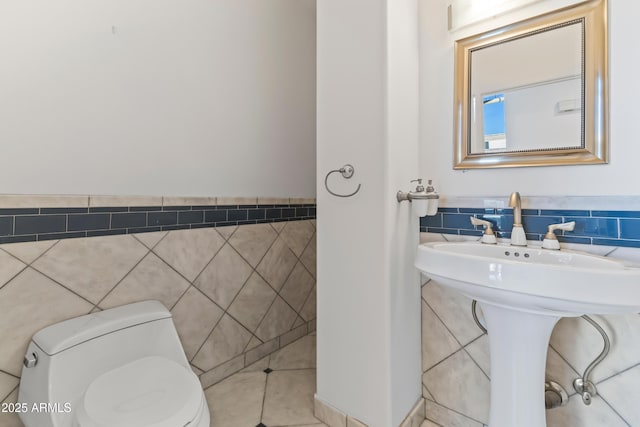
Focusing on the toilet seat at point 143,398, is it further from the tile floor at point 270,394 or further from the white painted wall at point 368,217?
the white painted wall at point 368,217

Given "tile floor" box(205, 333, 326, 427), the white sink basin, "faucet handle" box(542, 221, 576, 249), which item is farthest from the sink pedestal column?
"tile floor" box(205, 333, 326, 427)

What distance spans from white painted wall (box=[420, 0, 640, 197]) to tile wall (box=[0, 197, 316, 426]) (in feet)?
3.44

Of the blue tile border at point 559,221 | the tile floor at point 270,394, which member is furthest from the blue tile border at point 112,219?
the blue tile border at point 559,221

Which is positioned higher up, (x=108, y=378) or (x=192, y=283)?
(x=192, y=283)

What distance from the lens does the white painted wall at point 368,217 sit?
1111 mm

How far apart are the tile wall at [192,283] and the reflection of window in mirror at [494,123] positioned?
123 cm

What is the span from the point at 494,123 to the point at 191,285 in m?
1.58

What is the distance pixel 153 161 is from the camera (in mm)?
1362

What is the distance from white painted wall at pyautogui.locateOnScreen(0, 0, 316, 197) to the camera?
3.43ft

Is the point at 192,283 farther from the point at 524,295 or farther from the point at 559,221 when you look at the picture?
the point at 559,221

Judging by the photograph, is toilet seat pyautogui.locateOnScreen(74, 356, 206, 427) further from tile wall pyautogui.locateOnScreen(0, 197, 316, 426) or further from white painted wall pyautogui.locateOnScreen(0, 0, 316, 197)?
white painted wall pyautogui.locateOnScreen(0, 0, 316, 197)

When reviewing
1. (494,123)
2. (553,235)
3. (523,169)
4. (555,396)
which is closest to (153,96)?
(494,123)

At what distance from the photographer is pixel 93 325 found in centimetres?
106

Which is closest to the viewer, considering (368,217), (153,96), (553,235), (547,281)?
(547,281)
